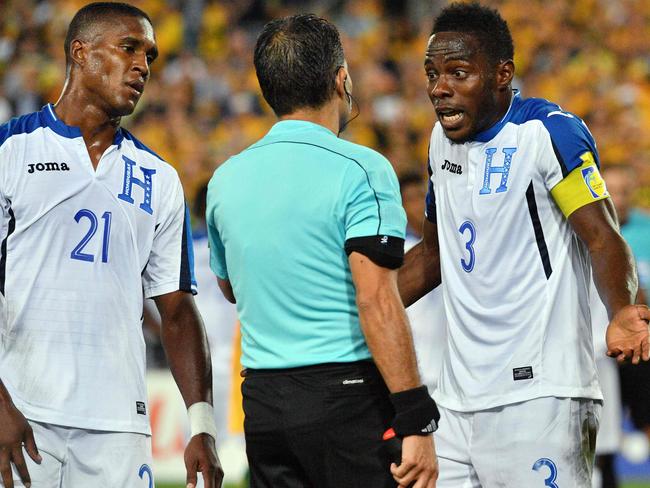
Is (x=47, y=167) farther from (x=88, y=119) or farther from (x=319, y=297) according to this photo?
(x=319, y=297)

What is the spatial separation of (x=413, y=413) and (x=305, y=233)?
0.69 meters

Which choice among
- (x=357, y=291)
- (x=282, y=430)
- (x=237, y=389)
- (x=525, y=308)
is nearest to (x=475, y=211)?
(x=525, y=308)

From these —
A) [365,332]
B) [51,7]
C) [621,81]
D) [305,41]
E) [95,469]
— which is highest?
[51,7]

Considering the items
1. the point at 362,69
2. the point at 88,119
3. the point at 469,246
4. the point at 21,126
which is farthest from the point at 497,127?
the point at 362,69

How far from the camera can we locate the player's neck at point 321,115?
13.0 feet

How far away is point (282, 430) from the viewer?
377 cm

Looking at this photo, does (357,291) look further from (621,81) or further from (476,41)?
(621,81)

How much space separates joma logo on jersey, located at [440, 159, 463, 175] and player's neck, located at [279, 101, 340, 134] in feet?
2.57

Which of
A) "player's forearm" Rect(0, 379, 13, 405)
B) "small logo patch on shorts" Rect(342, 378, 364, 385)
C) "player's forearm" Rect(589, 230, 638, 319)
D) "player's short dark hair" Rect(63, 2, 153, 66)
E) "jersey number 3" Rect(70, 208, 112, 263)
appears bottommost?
"small logo patch on shorts" Rect(342, 378, 364, 385)

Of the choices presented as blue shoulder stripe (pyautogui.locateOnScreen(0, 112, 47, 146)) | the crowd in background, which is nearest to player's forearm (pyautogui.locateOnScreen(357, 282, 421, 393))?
blue shoulder stripe (pyautogui.locateOnScreen(0, 112, 47, 146))

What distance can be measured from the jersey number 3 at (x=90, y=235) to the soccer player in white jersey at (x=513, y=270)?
4.45ft

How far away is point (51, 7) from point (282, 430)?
46.1ft

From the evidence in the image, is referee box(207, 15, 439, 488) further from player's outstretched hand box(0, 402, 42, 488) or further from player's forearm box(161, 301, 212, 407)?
player's outstretched hand box(0, 402, 42, 488)

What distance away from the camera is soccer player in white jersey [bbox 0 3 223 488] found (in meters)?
4.03
